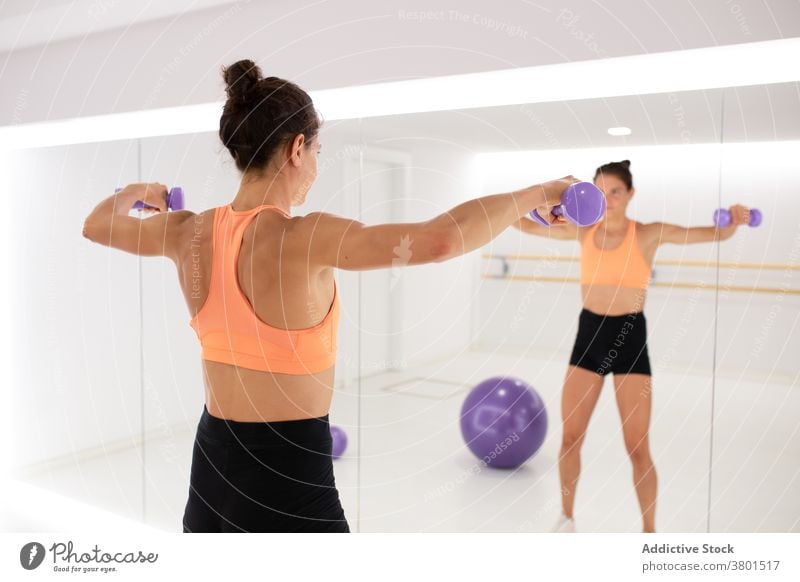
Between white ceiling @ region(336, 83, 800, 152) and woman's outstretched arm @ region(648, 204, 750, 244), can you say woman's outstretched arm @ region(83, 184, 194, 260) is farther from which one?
woman's outstretched arm @ region(648, 204, 750, 244)

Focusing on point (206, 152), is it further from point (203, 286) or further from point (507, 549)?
point (507, 549)

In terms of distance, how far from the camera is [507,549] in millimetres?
1567

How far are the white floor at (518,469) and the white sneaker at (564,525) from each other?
0.03 meters

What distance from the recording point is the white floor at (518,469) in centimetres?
192

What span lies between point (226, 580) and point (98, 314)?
2.01 meters

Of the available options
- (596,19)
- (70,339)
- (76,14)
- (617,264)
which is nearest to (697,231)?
(617,264)

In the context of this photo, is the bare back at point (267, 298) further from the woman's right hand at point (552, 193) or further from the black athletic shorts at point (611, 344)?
the black athletic shorts at point (611, 344)

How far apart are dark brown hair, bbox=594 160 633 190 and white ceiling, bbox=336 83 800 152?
5 cm

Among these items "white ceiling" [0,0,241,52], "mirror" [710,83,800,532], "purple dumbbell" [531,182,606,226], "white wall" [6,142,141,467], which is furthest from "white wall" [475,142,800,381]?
"white wall" [6,142,141,467]

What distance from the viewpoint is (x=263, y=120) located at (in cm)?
120

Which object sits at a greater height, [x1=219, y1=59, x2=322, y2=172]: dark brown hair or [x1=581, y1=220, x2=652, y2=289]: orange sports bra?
[x1=219, y1=59, x2=322, y2=172]: dark brown hair

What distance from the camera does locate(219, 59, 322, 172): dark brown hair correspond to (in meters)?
1.21

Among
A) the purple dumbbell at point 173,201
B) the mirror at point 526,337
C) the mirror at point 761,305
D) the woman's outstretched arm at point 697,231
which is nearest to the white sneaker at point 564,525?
the mirror at point 526,337

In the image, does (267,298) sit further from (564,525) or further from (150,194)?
(564,525)
